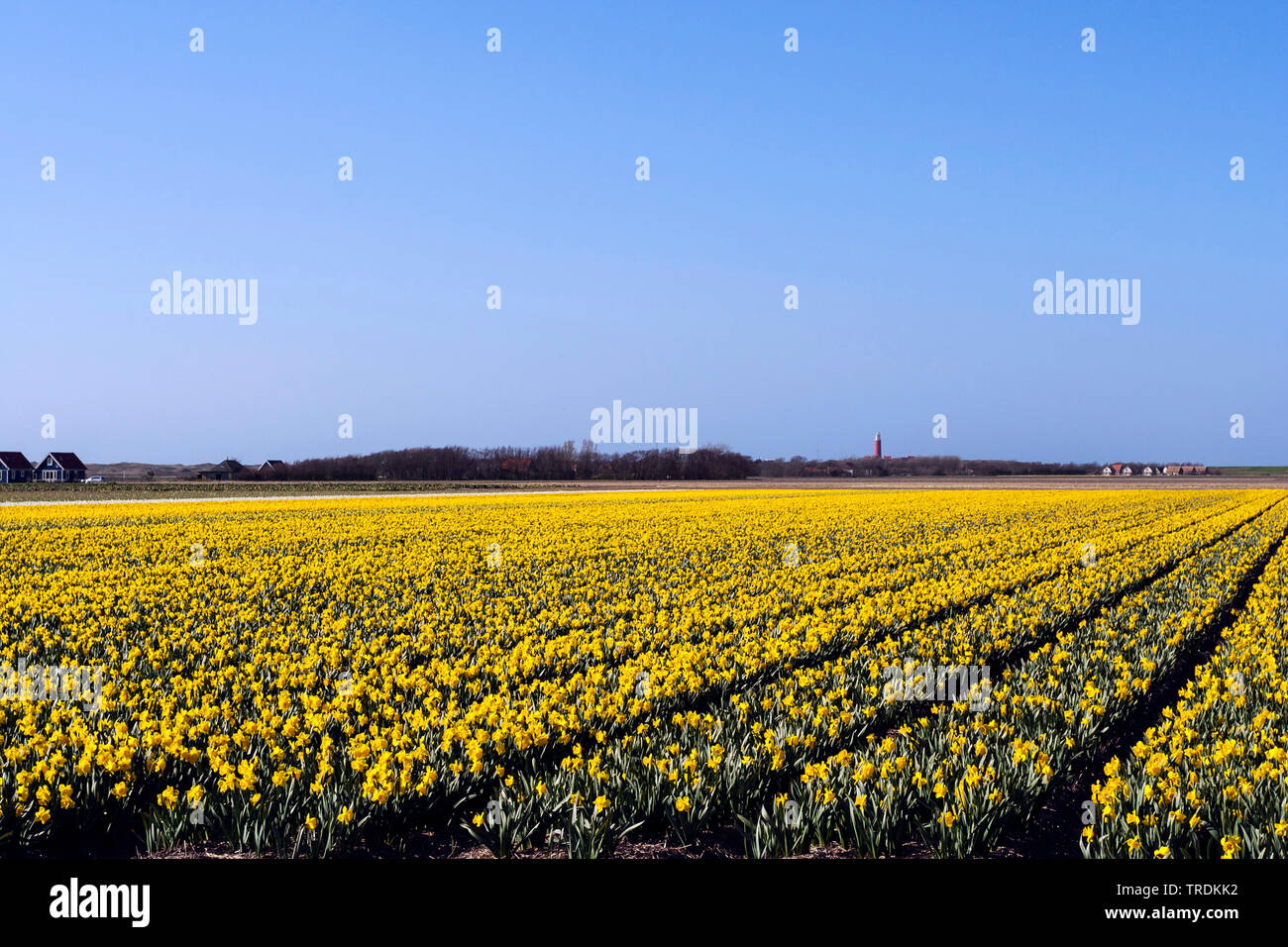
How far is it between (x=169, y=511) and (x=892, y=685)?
31701 mm

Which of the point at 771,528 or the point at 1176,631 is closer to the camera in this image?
the point at 1176,631

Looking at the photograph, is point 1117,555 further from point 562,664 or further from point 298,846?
point 298,846

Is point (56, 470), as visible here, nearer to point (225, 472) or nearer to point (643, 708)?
point (225, 472)

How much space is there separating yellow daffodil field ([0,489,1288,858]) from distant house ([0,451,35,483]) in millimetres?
104567

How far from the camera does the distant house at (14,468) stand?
99.5 metres

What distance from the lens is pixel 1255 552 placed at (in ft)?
58.2

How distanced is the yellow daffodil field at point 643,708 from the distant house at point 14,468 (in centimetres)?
10457

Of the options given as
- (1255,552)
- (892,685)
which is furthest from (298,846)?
(1255,552)

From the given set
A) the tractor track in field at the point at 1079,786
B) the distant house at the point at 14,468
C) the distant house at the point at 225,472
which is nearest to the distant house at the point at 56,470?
the distant house at the point at 14,468

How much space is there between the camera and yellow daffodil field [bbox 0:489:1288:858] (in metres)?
4.76

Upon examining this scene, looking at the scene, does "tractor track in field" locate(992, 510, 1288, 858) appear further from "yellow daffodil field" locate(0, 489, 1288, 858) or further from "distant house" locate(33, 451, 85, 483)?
"distant house" locate(33, 451, 85, 483)

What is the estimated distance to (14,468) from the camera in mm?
100938

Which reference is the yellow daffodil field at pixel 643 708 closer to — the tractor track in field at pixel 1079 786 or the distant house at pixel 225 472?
the tractor track in field at pixel 1079 786

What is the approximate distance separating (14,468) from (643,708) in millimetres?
119573
